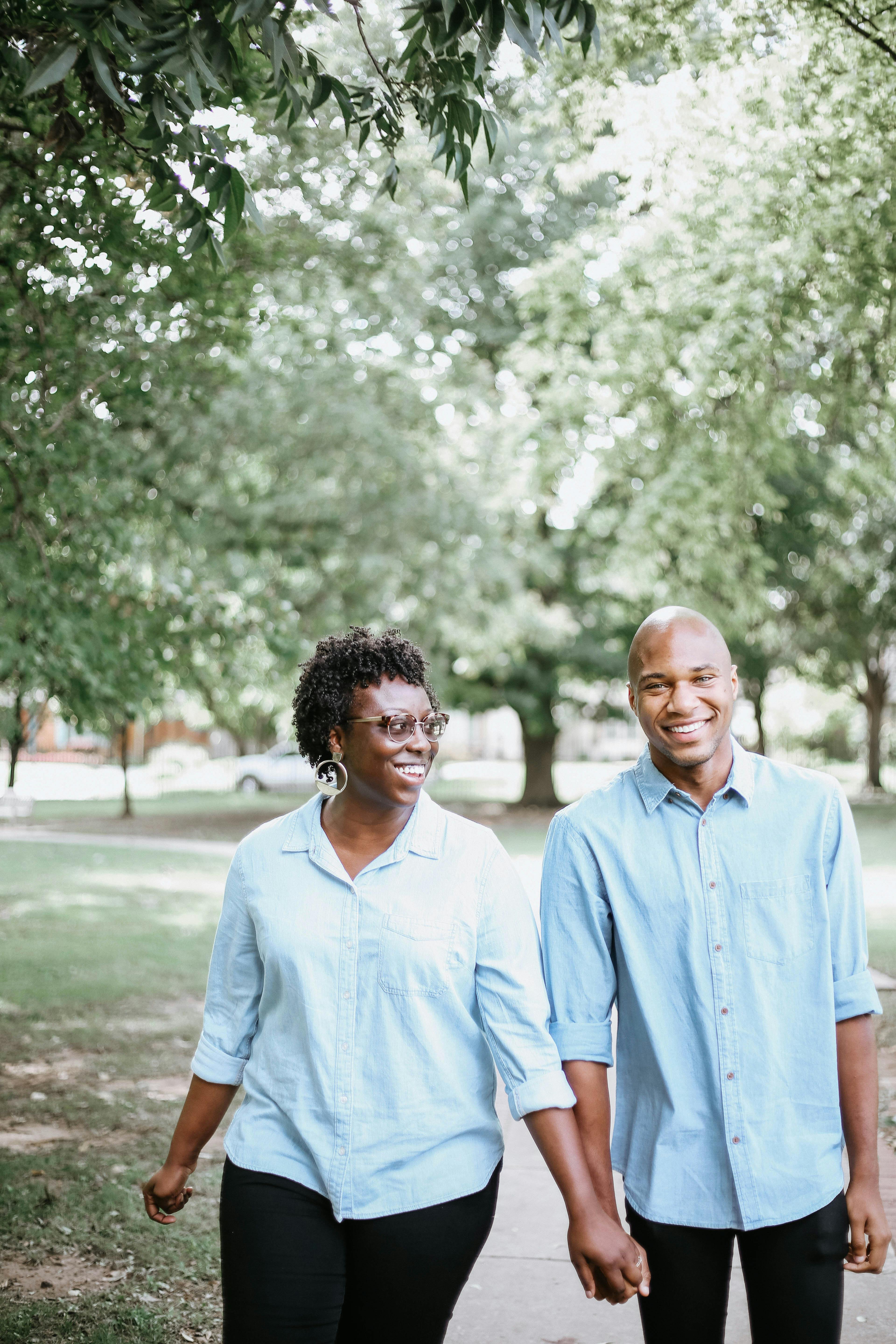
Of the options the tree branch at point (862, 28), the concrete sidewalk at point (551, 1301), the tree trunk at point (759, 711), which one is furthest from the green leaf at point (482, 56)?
the tree trunk at point (759, 711)

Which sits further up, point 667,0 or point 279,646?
point 667,0

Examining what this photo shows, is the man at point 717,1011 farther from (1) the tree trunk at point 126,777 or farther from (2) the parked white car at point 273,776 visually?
(2) the parked white car at point 273,776

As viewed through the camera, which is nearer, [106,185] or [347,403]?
[106,185]

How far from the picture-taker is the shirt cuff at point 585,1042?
272 centimetres

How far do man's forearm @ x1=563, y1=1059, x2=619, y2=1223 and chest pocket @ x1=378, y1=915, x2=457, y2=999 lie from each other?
1.21 ft

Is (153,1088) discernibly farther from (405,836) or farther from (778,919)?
(778,919)

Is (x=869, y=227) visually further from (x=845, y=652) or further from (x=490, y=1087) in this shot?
(x=845, y=652)

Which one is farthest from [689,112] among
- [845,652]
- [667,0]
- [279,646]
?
[845,652]

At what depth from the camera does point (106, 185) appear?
233 inches

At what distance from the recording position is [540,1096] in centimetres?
260

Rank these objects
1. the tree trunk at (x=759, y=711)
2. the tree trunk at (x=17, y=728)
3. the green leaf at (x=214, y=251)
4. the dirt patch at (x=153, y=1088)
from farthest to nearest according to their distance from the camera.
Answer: the tree trunk at (x=759, y=711)
the tree trunk at (x=17, y=728)
the dirt patch at (x=153, y=1088)
the green leaf at (x=214, y=251)

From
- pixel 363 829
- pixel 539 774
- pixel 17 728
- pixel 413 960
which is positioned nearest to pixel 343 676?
pixel 363 829

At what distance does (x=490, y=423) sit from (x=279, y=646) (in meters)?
13.2

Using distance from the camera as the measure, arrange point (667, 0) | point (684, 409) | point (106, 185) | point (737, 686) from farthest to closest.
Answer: point (684, 409) → point (667, 0) → point (106, 185) → point (737, 686)
